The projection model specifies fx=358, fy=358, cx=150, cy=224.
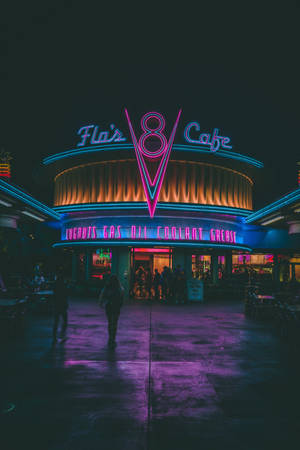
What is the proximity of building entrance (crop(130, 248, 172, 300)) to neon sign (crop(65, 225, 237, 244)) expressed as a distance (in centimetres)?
112

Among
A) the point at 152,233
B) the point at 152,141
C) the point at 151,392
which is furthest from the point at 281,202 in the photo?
the point at 151,392

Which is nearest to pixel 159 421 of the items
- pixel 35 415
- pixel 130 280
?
pixel 35 415

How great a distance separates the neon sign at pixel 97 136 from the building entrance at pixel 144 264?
25.7ft

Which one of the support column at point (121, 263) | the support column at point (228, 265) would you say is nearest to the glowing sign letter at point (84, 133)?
the support column at point (121, 263)

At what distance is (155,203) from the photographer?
23453mm

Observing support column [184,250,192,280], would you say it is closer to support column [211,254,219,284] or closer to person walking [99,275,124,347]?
support column [211,254,219,284]

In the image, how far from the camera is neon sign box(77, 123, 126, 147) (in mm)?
25031

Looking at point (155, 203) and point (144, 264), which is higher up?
point (155, 203)

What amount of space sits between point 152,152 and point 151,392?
20272 mm

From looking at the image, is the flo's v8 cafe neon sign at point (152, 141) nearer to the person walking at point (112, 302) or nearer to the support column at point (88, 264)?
the support column at point (88, 264)

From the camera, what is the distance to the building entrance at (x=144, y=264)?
24.9 meters

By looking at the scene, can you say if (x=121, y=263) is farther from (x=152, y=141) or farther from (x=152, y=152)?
(x=152, y=141)

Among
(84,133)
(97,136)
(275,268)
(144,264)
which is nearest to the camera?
(144,264)

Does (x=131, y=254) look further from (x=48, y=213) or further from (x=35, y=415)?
(x=35, y=415)
